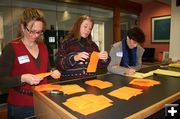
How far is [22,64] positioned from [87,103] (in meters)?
0.62

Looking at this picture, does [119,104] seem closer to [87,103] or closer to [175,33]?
[87,103]

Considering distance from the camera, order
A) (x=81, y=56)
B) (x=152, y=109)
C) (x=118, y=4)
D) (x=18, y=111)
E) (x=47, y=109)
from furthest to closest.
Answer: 1. (x=118, y=4)
2. (x=81, y=56)
3. (x=18, y=111)
4. (x=47, y=109)
5. (x=152, y=109)

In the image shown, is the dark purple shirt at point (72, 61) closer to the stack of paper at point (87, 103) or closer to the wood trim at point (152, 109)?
the stack of paper at point (87, 103)

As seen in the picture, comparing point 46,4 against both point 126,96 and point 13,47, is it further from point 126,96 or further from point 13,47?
point 126,96

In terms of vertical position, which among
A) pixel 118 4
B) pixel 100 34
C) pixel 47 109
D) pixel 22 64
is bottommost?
pixel 47 109

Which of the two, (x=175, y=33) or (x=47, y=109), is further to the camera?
(x=175, y=33)

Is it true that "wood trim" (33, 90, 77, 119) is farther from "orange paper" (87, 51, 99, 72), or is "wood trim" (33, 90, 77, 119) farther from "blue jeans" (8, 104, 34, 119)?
"orange paper" (87, 51, 99, 72)

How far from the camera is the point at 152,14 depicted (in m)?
5.43

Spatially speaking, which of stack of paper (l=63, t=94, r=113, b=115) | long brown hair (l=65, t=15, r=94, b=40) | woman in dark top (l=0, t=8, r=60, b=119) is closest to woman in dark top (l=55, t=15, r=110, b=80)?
long brown hair (l=65, t=15, r=94, b=40)

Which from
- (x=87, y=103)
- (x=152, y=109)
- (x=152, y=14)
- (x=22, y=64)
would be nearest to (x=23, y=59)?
(x=22, y=64)

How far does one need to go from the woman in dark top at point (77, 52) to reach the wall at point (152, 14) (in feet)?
13.3

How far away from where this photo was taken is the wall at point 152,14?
5136mm

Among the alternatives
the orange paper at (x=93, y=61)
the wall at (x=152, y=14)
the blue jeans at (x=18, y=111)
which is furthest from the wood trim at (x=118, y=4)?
the blue jeans at (x=18, y=111)

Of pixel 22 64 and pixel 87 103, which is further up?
pixel 22 64
